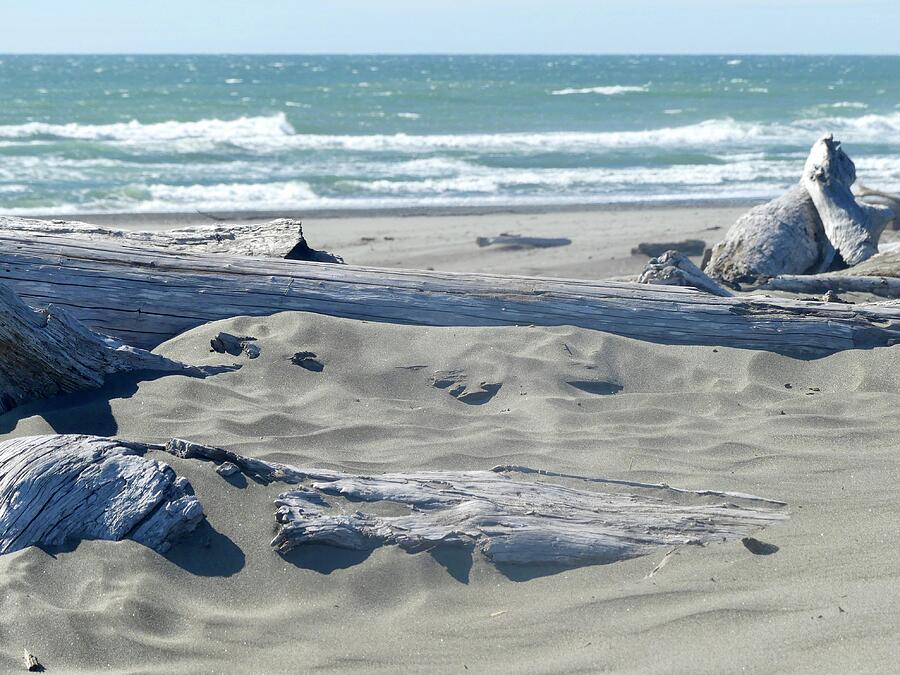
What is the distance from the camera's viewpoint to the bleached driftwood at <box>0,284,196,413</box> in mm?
3852

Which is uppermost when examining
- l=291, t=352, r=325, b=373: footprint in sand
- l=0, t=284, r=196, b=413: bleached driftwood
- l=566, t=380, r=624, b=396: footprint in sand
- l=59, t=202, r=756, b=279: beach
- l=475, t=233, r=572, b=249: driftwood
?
l=0, t=284, r=196, b=413: bleached driftwood

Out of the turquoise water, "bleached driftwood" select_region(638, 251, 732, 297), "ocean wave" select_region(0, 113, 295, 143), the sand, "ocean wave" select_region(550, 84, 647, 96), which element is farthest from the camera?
"ocean wave" select_region(550, 84, 647, 96)

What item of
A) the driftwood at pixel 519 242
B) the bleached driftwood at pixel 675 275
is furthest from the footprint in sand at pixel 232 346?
the driftwood at pixel 519 242

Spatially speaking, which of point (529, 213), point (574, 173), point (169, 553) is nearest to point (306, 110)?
point (574, 173)

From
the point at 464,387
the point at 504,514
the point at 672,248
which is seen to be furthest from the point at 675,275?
the point at 672,248

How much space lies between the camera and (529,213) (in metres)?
13.4

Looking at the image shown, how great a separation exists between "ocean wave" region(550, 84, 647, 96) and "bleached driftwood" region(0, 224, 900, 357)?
38.5 m

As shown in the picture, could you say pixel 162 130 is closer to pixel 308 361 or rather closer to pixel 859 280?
pixel 859 280

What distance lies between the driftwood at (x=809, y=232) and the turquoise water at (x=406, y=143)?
23.0ft

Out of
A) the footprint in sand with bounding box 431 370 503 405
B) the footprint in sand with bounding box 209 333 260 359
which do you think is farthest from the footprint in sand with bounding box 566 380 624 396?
the footprint in sand with bounding box 209 333 260 359

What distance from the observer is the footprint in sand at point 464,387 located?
438 centimetres

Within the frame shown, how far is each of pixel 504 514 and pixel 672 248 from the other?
709cm

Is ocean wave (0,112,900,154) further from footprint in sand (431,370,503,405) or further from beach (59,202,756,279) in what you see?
footprint in sand (431,370,503,405)

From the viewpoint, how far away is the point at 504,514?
3111mm
